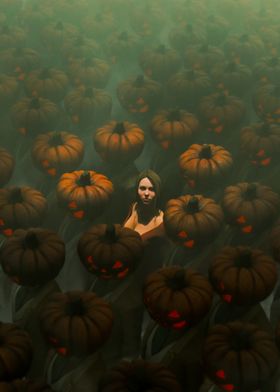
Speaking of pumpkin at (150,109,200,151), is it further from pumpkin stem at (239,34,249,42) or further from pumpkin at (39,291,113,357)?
pumpkin at (39,291,113,357)

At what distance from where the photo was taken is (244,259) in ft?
15.3

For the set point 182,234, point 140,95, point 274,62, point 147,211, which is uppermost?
point 274,62

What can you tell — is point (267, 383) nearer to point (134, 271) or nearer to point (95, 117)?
point (134, 271)

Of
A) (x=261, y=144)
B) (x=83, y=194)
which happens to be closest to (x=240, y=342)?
(x=83, y=194)

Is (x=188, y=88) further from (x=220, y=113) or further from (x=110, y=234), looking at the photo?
(x=110, y=234)

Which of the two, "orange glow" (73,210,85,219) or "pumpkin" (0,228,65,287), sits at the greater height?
"pumpkin" (0,228,65,287)

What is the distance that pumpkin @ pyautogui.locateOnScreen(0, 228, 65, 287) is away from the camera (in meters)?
4.80

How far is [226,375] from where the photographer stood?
4082 mm

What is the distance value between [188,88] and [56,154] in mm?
2097

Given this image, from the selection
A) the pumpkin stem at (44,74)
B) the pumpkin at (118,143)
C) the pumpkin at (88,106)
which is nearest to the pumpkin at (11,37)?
the pumpkin stem at (44,74)

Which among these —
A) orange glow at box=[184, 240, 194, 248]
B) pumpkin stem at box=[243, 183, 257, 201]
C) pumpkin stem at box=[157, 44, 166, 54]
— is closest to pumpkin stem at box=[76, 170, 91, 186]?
orange glow at box=[184, 240, 194, 248]

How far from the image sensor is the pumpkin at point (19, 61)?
25.3 feet

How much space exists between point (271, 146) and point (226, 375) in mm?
2922

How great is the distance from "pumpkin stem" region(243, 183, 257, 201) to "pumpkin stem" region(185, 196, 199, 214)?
504mm
